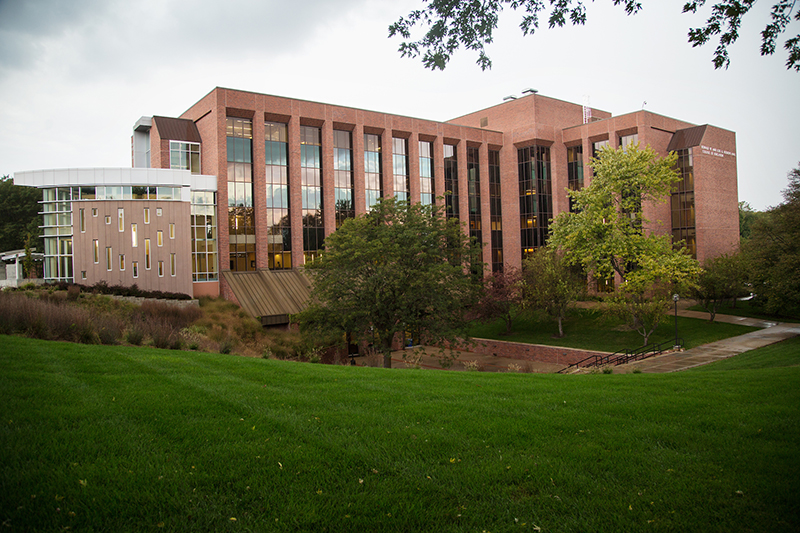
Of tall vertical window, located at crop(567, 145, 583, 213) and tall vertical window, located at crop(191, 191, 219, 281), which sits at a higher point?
tall vertical window, located at crop(567, 145, 583, 213)

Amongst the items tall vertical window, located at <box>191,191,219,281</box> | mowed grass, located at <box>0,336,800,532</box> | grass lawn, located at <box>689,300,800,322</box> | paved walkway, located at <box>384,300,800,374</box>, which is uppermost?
tall vertical window, located at <box>191,191,219,281</box>

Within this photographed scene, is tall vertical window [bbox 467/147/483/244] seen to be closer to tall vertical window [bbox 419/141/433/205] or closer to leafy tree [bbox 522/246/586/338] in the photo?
tall vertical window [bbox 419/141/433/205]

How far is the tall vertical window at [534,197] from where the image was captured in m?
51.7

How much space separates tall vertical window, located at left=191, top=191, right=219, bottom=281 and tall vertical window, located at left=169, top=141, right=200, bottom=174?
3404mm

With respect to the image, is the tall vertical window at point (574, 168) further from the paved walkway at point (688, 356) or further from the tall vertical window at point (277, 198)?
the tall vertical window at point (277, 198)

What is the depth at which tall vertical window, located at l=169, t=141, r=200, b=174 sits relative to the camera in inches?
1524

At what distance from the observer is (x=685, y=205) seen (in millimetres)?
46000

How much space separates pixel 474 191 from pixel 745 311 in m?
26.7

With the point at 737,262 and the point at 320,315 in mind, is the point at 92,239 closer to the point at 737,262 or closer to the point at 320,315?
the point at 320,315

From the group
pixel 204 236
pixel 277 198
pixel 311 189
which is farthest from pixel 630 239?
pixel 204 236

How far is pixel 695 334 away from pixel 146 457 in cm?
3400

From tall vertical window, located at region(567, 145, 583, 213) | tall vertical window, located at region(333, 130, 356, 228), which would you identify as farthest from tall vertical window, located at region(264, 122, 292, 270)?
tall vertical window, located at region(567, 145, 583, 213)

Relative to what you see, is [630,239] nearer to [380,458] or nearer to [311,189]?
[311,189]

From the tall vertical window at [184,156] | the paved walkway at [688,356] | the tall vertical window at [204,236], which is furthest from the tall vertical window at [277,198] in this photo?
the paved walkway at [688,356]
